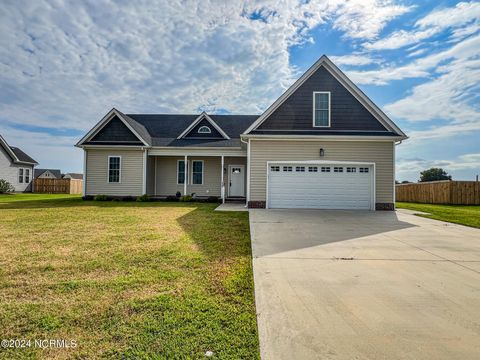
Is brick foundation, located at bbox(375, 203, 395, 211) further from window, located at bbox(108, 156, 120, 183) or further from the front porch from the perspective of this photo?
window, located at bbox(108, 156, 120, 183)

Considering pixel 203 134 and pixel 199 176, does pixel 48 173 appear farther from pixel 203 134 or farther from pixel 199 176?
pixel 203 134

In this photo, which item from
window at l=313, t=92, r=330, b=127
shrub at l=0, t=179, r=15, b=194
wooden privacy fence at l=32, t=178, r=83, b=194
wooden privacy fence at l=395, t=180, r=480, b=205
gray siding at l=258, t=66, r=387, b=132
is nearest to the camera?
gray siding at l=258, t=66, r=387, b=132

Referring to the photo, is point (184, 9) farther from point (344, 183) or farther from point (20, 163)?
point (20, 163)

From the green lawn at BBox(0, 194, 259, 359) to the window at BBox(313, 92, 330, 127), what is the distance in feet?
28.8

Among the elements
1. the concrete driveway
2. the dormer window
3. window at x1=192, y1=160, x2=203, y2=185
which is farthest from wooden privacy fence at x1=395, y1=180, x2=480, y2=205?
window at x1=192, y1=160, x2=203, y2=185

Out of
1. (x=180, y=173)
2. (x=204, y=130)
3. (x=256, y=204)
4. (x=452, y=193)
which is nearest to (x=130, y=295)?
(x=256, y=204)

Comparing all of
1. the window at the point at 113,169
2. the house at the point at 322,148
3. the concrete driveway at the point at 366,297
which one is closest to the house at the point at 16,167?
the window at the point at 113,169

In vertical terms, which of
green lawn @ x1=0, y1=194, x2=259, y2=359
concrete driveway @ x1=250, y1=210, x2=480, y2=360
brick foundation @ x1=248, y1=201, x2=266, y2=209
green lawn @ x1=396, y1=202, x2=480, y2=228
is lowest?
concrete driveway @ x1=250, y1=210, x2=480, y2=360

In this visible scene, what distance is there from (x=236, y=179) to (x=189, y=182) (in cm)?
328

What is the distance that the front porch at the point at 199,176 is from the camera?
1773 centimetres

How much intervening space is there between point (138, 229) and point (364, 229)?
6.65 metres

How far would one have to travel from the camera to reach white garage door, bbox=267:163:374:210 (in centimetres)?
1256

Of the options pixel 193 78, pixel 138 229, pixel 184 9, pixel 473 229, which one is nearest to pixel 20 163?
pixel 193 78

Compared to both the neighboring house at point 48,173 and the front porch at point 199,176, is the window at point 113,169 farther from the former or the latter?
the neighboring house at point 48,173
